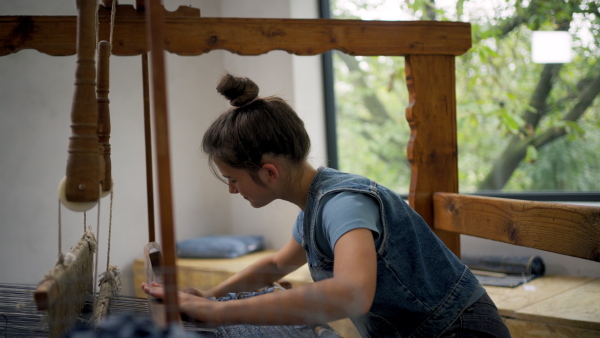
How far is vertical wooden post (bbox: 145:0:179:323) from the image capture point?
64 centimetres

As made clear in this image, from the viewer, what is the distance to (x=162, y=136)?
64cm

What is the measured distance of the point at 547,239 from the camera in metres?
1.35

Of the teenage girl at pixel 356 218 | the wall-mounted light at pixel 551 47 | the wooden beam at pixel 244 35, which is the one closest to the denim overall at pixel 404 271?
the teenage girl at pixel 356 218

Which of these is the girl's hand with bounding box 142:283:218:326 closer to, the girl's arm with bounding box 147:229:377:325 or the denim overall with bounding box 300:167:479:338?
the girl's arm with bounding box 147:229:377:325

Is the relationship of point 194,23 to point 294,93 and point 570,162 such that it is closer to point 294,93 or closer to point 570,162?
point 294,93

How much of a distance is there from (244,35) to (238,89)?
0.46 metres

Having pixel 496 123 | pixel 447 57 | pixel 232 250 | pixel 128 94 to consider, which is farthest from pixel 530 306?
pixel 128 94

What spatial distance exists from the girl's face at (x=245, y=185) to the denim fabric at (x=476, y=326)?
45 centimetres

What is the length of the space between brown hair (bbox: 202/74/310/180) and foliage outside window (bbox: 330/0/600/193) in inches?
69.7

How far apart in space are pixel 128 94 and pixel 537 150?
6.27 ft

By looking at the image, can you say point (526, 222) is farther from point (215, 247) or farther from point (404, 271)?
point (215, 247)

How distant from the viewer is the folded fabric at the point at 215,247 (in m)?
2.77

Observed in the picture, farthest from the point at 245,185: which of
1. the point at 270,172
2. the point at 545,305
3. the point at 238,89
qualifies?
the point at 545,305

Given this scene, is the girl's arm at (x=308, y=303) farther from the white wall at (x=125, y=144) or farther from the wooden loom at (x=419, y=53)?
the white wall at (x=125, y=144)
